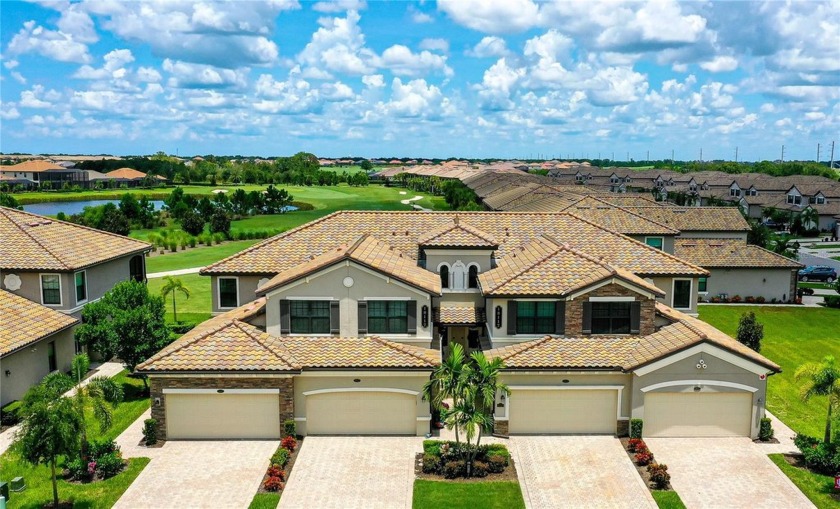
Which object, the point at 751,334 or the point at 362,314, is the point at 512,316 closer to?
the point at 362,314

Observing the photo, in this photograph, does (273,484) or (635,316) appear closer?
(273,484)

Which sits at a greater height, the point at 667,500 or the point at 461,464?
the point at 461,464

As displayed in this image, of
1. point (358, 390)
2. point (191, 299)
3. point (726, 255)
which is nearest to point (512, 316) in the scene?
point (358, 390)

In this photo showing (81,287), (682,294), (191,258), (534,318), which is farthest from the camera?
(191,258)

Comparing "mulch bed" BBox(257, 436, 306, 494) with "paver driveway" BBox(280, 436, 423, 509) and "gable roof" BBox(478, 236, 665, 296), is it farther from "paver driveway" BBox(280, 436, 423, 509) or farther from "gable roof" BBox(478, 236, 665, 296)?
"gable roof" BBox(478, 236, 665, 296)

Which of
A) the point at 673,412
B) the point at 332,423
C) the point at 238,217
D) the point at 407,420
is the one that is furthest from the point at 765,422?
the point at 238,217

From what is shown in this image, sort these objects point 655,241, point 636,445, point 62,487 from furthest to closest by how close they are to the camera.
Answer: point 655,241 → point 636,445 → point 62,487

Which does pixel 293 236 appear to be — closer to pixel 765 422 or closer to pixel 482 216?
pixel 482 216

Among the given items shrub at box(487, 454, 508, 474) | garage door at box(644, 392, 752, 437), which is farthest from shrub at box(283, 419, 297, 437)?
garage door at box(644, 392, 752, 437)
